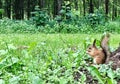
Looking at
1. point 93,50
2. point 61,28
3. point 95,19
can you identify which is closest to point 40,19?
point 61,28

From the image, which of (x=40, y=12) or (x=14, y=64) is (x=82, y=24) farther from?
(x=14, y=64)

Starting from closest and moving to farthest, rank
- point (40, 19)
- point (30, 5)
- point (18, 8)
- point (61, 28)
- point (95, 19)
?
point (61, 28), point (40, 19), point (95, 19), point (18, 8), point (30, 5)

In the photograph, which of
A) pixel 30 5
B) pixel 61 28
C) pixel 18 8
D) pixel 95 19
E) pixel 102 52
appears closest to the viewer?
pixel 102 52

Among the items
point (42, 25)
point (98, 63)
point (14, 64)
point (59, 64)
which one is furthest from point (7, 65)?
point (42, 25)

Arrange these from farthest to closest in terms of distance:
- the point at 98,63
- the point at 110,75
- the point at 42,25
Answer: the point at 42,25, the point at 98,63, the point at 110,75

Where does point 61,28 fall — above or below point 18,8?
above

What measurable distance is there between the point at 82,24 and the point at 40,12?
7.13ft

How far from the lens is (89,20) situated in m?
19.1

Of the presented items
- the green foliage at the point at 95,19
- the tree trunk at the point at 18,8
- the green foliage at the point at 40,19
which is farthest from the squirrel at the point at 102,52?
the tree trunk at the point at 18,8

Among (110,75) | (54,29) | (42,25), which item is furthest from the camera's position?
(42,25)

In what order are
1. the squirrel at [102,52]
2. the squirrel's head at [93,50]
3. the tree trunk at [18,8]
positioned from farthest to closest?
1. the tree trunk at [18,8]
2. the squirrel's head at [93,50]
3. the squirrel at [102,52]

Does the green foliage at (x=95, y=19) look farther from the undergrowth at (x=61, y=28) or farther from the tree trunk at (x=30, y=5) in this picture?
the tree trunk at (x=30, y=5)

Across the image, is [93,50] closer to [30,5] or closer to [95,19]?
→ [95,19]

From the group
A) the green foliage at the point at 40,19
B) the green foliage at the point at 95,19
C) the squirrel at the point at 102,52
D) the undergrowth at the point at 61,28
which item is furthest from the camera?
the green foliage at the point at 95,19
